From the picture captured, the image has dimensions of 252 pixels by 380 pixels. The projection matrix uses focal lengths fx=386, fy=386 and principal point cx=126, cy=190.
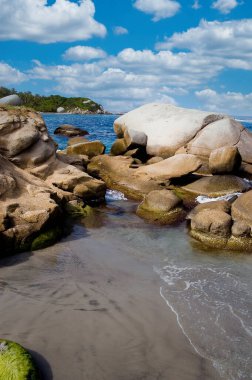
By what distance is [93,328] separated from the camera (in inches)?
232

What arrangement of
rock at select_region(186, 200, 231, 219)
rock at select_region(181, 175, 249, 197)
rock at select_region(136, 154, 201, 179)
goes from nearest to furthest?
rock at select_region(186, 200, 231, 219)
rock at select_region(181, 175, 249, 197)
rock at select_region(136, 154, 201, 179)

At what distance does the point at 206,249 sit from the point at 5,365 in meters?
5.99

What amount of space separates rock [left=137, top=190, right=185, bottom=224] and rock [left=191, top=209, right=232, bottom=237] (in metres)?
1.35

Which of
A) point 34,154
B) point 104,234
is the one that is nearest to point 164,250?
point 104,234

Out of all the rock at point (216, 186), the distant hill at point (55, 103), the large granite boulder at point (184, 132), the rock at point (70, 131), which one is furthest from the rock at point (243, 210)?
the distant hill at point (55, 103)

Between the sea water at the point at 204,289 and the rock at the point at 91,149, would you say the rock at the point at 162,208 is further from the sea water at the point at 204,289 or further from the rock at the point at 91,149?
the rock at the point at 91,149

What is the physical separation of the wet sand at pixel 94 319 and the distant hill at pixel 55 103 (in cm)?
9969

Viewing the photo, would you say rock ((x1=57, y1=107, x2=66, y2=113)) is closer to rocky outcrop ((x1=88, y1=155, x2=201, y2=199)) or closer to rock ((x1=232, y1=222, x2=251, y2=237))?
rocky outcrop ((x1=88, y1=155, x2=201, y2=199))

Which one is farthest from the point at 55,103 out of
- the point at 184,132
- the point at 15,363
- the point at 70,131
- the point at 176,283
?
the point at 15,363

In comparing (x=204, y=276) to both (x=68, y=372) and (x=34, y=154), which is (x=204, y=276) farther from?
(x=34, y=154)

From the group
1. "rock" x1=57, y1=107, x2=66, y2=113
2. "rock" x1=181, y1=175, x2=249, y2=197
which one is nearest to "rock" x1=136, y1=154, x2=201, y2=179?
"rock" x1=181, y1=175, x2=249, y2=197

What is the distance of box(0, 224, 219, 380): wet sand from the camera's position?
5113mm

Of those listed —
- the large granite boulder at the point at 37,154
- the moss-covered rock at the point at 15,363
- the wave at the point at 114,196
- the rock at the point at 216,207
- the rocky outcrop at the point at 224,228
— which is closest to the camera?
the moss-covered rock at the point at 15,363

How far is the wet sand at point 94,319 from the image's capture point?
511 cm
